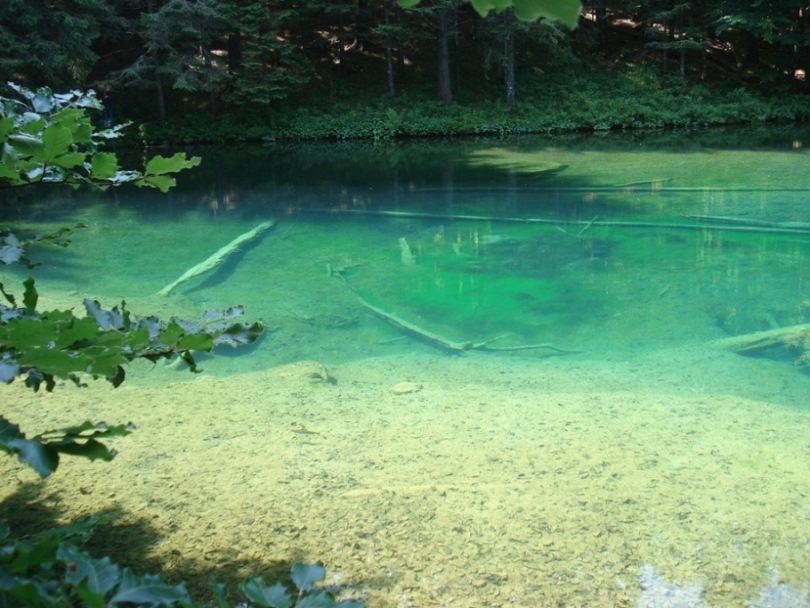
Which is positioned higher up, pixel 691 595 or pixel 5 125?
pixel 5 125

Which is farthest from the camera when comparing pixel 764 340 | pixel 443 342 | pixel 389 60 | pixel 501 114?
pixel 389 60

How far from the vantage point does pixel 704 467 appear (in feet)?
12.1

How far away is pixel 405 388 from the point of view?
5105mm

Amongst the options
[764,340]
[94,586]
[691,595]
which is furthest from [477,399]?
[94,586]

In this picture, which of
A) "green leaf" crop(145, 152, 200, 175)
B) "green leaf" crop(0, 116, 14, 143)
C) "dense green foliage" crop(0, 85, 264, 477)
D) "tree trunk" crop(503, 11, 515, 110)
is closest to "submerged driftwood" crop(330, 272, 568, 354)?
"dense green foliage" crop(0, 85, 264, 477)

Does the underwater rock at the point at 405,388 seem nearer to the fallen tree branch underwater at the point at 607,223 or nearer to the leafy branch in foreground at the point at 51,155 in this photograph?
the leafy branch in foreground at the point at 51,155

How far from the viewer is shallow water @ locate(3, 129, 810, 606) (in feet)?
9.57

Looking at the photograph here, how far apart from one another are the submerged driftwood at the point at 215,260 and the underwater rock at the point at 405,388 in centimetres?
369

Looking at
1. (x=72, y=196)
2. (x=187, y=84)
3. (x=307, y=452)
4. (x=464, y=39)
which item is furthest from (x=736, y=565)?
(x=464, y=39)

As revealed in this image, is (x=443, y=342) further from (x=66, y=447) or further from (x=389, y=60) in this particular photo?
(x=389, y=60)

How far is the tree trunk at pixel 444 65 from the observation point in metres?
25.3

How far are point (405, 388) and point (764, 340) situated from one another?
3012mm

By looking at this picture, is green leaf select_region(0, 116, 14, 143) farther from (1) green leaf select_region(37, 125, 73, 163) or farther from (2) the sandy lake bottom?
(2) the sandy lake bottom

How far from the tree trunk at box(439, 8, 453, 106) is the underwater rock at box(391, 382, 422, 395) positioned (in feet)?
72.8
